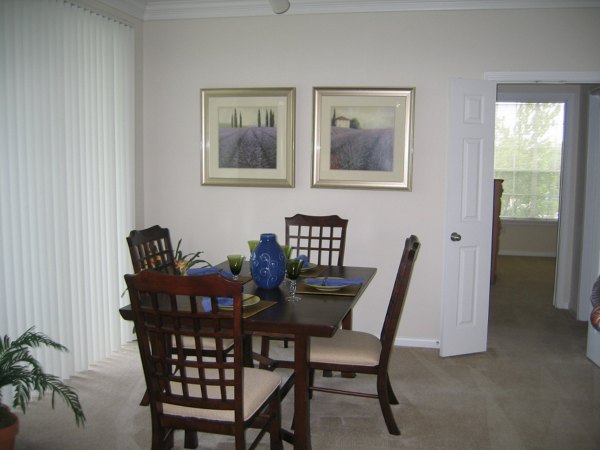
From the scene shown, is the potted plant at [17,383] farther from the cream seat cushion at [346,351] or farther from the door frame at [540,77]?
the door frame at [540,77]

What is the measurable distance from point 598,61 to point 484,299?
6.37ft

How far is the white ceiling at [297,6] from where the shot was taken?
3.85m

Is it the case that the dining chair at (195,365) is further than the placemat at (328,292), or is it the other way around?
the placemat at (328,292)

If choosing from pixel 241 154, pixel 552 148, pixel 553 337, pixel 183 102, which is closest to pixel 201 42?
pixel 183 102

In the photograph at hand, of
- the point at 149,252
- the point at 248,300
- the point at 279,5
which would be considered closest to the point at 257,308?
the point at 248,300

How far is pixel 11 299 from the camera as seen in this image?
306 cm

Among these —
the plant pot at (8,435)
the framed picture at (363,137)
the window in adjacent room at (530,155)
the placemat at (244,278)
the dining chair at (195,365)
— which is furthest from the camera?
the window in adjacent room at (530,155)

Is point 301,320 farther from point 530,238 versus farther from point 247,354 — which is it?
point 530,238

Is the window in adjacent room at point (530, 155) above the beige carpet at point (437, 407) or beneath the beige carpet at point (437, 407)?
above

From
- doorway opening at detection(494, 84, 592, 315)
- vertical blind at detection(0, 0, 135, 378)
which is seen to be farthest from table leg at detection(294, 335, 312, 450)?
doorway opening at detection(494, 84, 592, 315)

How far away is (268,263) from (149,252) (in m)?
0.78

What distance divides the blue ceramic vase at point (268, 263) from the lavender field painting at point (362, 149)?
1.62m

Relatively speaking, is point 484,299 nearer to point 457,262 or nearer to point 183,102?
point 457,262

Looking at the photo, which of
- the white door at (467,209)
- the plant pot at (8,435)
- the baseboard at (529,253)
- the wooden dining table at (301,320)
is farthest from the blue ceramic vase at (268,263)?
the baseboard at (529,253)
